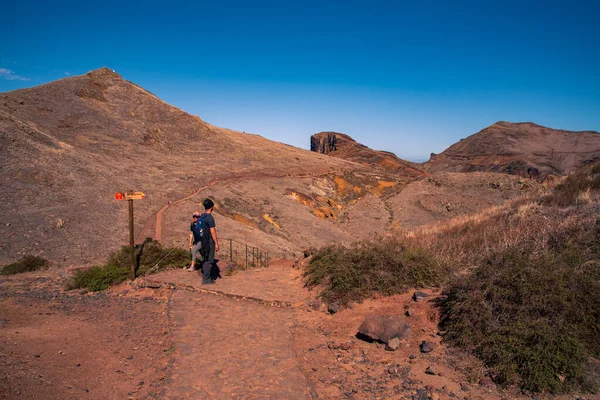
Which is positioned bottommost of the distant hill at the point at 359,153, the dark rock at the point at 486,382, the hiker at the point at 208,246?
the dark rock at the point at 486,382

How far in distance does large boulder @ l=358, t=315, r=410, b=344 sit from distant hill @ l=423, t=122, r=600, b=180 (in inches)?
2935

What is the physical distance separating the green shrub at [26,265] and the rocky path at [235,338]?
16.1ft

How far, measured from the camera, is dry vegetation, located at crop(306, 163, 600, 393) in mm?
4172

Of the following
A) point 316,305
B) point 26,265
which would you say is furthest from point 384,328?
point 26,265

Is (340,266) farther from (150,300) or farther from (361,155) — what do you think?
(361,155)

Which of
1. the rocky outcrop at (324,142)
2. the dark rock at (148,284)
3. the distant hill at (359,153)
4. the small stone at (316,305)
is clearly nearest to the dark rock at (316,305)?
the small stone at (316,305)

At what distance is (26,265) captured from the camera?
11133 millimetres

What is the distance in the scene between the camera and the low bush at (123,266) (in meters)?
8.54

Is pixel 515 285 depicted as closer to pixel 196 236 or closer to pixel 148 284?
pixel 196 236

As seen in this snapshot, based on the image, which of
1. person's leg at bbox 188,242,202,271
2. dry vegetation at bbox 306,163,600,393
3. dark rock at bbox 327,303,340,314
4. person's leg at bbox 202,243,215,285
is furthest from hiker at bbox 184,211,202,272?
dark rock at bbox 327,303,340,314

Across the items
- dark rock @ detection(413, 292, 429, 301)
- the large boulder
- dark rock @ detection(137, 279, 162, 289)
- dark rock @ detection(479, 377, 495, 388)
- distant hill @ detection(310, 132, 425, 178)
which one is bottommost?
dark rock @ detection(479, 377, 495, 388)

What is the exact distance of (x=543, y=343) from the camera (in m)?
4.27

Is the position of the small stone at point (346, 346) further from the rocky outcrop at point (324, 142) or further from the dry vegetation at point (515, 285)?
the rocky outcrop at point (324, 142)

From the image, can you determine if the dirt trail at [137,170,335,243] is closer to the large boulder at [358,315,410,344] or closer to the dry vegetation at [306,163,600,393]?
the dry vegetation at [306,163,600,393]
